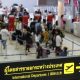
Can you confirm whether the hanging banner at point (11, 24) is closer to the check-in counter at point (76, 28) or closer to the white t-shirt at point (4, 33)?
the check-in counter at point (76, 28)

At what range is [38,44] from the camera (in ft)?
62.6

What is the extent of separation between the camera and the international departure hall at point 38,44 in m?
12.4

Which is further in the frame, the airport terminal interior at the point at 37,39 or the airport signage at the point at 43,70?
the airport terminal interior at the point at 37,39

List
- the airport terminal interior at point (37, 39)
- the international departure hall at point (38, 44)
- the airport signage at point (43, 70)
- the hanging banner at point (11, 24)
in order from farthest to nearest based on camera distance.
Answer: the hanging banner at point (11, 24) → the airport terminal interior at point (37, 39) → the international departure hall at point (38, 44) → the airport signage at point (43, 70)

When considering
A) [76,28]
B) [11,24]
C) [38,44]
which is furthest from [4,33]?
[76,28]

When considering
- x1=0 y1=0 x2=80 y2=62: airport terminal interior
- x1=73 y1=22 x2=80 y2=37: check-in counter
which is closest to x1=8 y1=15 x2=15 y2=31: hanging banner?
x1=0 y1=0 x2=80 y2=62: airport terminal interior

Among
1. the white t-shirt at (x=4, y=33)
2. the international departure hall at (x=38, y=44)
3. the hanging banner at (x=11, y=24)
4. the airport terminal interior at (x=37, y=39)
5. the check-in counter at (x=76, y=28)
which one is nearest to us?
the international departure hall at (x=38, y=44)

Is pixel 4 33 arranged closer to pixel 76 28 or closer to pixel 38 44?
pixel 38 44

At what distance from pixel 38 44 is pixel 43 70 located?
656cm

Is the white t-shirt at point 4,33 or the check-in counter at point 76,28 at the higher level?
the white t-shirt at point 4,33

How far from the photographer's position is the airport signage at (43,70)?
12212 millimetres

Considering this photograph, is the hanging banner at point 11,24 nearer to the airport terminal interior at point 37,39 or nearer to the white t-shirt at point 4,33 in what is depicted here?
the airport terminal interior at point 37,39

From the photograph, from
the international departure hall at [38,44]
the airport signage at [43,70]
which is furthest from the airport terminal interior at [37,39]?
the airport signage at [43,70]

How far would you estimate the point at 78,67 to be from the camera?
42.5 ft
